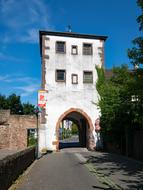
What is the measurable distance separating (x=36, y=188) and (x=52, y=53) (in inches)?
853

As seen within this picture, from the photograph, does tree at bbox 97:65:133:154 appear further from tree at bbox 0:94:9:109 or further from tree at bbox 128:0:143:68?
tree at bbox 0:94:9:109

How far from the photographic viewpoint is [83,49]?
1245 inches

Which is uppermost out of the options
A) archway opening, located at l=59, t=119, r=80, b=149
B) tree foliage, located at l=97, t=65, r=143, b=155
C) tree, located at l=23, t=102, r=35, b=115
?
tree, located at l=23, t=102, r=35, b=115

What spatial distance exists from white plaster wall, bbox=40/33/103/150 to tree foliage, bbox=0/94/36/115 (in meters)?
36.8

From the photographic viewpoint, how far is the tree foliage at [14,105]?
65.8 meters

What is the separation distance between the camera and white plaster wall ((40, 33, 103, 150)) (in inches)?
1179

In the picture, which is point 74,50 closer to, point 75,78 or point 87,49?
point 87,49

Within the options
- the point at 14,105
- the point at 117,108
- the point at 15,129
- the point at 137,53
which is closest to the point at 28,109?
the point at 14,105

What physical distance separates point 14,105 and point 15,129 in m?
36.7

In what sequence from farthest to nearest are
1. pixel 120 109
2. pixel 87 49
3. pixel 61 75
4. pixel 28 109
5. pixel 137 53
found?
pixel 28 109 → pixel 87 49 → pixel 61 75 → pixel 120 109 → pixel 137 53

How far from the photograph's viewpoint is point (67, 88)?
30.5 m

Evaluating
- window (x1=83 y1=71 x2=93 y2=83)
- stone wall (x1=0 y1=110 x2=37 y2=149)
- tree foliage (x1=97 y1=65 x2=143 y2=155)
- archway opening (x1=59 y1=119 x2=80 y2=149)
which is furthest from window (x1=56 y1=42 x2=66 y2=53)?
archway opening (x1=59 y1=119 x2=80 y2=149)

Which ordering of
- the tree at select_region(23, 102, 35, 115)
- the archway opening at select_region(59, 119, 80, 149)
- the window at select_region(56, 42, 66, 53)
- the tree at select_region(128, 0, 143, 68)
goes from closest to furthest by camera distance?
the tree at select_region(128, 0, 143, 68), the window at select_region(56, 42, 66, 53), the archway opening at select_region(59, 119, 80, 149), the tree at select_region(23, 102, 35, 115)

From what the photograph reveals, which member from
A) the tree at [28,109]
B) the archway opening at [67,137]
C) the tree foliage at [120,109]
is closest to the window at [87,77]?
the tree foliage at [120,109]
